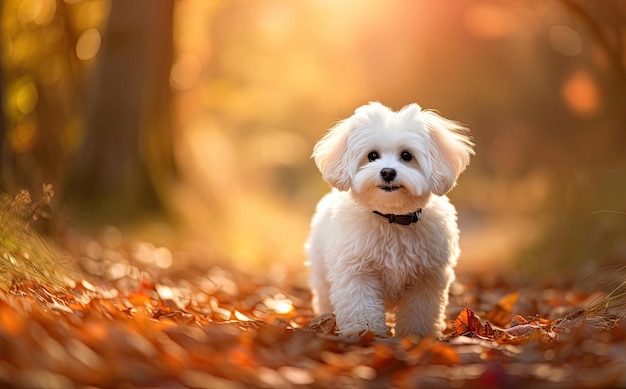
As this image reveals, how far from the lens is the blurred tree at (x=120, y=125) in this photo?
9.38 m

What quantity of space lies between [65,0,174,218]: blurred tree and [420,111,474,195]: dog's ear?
18.6 feet

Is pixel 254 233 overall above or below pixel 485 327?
above

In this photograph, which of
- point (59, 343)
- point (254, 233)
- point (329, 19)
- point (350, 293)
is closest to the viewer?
point (59, 343)

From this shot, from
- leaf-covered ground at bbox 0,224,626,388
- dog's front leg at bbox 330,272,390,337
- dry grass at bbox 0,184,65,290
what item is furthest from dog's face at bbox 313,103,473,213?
dry grass at bbox 0,184,65,290

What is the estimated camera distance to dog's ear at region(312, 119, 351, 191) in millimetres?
4402

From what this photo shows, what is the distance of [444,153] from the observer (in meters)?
4.39

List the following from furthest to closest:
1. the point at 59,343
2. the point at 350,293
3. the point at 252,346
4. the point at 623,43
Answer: the point at 623,43, the point at 350,293, the point at 252,346, the point at 59,343

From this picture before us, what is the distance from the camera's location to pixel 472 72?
21406 mm

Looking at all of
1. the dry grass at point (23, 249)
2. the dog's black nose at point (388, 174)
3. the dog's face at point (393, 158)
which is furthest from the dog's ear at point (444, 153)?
the dry grass at point (23, 249)

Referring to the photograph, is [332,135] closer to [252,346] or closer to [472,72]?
→ [252,346]

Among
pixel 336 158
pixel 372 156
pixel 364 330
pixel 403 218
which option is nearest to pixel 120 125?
pixel 336 158

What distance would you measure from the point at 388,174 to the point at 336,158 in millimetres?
506

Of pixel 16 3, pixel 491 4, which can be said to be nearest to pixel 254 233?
pixel 16 3

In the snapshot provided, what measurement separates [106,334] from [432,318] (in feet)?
6.99
